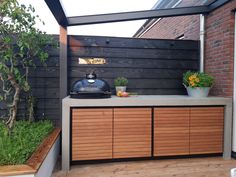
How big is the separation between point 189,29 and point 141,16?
4.64ft

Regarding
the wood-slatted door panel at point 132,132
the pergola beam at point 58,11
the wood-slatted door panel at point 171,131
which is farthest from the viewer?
the wood-slatted door panel at point 171,131

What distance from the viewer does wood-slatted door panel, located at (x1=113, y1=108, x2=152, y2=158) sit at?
3.09 metres

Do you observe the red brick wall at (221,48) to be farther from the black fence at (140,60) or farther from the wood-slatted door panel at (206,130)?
the wood-slatted door panel at (206,130)

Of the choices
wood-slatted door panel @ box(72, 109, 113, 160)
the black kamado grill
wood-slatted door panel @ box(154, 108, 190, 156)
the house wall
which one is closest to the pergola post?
the black kamado grill

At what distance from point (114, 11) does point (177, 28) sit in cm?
221

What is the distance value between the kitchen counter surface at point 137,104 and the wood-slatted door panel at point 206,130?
8 centimetres

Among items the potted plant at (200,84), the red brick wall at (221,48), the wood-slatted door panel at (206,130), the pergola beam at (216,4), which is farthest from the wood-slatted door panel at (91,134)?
the pergola beam at (216,4)

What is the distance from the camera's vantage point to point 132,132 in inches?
123

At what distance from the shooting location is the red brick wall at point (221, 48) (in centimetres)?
342

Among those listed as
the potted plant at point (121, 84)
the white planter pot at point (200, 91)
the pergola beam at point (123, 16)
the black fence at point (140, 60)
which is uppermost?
the pergola beam at point (123, 16)

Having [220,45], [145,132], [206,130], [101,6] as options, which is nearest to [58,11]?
[101,6]

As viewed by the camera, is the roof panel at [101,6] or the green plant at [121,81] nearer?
the roof panel at [101,6]

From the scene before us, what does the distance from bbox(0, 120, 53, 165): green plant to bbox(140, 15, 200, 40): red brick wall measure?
316cm

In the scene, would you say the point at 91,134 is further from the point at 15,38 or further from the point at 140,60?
the point at 15,38
